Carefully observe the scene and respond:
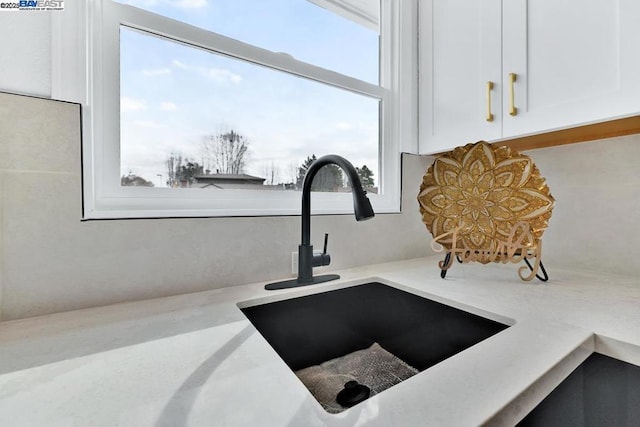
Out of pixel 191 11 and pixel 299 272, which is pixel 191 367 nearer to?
pixel 299 272

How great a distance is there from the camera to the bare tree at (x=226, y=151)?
3.23 ft

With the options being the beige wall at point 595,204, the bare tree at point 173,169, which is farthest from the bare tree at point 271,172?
the beige wall at point 595,204

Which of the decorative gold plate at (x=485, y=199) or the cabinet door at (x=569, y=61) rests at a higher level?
the cabinet door at (x=569, y=61)

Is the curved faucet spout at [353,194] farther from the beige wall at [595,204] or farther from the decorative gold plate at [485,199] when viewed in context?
the beige wall at [595,204]

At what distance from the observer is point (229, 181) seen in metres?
1.00

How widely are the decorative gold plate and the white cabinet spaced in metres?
0.10

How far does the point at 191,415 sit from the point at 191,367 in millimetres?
121

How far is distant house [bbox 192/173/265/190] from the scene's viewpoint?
961 millimetres

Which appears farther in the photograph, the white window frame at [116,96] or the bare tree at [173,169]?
the bare tree at [173,169]

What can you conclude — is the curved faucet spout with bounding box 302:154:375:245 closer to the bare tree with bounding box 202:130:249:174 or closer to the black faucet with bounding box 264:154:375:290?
the black faucet with bounding box 264:154:375:290

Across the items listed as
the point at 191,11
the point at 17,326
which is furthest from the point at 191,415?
the point at 191,11

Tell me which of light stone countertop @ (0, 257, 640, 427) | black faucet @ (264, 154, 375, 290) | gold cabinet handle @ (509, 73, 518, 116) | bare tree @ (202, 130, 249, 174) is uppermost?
gold cabinet handle @ (509, 73, 518, 116)

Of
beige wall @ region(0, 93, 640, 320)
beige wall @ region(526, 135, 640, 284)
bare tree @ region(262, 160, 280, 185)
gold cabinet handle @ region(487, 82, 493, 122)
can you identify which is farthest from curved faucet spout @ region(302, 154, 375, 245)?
beige wall @ region(526, 135, 640, 284)

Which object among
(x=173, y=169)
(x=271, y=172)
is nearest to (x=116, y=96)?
(x=173, y=169)
